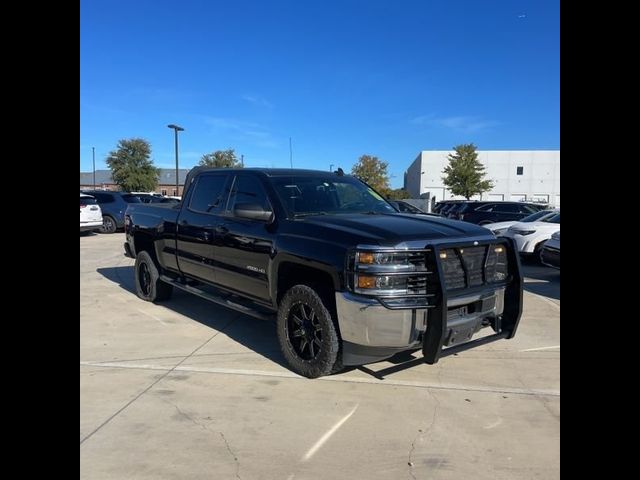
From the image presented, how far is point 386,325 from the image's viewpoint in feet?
11.8

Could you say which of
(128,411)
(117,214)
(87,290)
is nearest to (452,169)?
(117,214)

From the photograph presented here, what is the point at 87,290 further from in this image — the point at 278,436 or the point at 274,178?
the point at 278,436

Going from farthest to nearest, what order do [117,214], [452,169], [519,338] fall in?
[452,169] < [117,214] < [519,338]

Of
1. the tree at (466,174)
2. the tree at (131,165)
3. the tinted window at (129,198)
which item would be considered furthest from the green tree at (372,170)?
the tinted window at (129,198)

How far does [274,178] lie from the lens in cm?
502

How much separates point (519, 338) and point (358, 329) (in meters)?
2.87

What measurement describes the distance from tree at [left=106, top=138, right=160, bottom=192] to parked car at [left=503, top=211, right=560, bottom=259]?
46427 millimetres

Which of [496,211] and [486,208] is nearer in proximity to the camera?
[496,211]

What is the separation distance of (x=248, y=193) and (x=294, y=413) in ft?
7.98

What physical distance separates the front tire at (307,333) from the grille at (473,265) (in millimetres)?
1015

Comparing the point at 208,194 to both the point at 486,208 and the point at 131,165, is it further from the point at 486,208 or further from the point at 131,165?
the point at 131,165

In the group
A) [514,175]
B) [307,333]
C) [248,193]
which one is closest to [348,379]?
[307,333]
